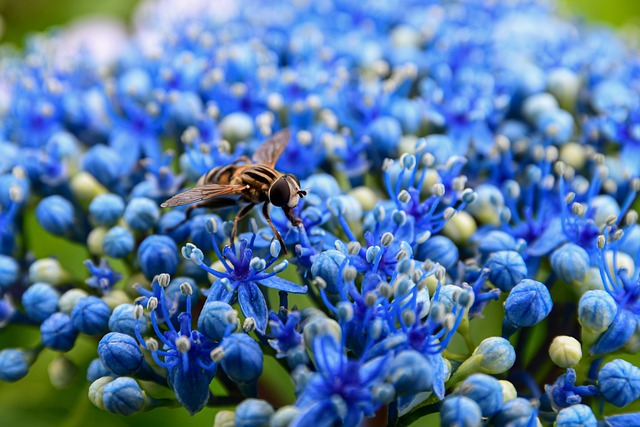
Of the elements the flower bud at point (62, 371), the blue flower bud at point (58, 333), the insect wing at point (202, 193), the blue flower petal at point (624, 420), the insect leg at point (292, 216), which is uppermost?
the insect wing at point (202, 193)

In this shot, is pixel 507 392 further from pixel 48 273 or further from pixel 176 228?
pixel 48 273

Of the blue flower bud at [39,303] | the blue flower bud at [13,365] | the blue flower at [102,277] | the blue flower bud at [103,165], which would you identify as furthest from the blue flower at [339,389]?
the blue flower bud at [103,165]

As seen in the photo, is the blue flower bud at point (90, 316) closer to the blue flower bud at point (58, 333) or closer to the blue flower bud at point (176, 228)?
the blue flower bud at point (58, 333)

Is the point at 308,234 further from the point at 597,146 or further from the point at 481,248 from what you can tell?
the point at 597,146

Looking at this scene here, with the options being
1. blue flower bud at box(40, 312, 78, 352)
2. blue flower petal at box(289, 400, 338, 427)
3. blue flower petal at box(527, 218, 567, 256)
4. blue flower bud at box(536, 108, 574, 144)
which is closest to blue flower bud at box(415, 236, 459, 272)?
blue flower petal at box(527, 218, 567, 256)

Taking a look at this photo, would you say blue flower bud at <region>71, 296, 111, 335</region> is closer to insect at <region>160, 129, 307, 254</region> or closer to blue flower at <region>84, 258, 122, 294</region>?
blue flower at <region>84, 258, 122, 294</region>
